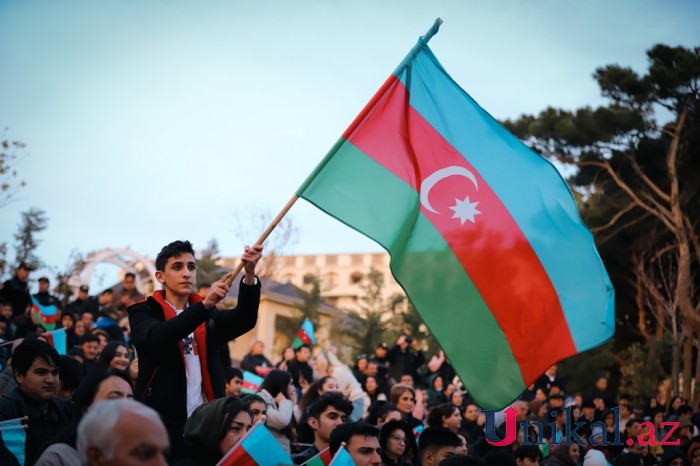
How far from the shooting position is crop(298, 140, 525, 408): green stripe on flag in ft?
20.3

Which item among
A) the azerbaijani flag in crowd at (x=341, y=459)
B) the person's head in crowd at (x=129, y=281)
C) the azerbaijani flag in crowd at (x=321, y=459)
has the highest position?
the person's head in crowd at (x=129, y=281)

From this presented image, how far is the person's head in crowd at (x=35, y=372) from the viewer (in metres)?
5.91

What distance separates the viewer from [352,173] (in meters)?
6.38

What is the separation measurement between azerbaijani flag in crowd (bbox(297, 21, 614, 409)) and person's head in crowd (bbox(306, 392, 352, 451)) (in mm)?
1599

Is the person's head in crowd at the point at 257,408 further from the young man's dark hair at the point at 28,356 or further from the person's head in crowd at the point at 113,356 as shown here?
the person's head in crowd at the point at 113,356

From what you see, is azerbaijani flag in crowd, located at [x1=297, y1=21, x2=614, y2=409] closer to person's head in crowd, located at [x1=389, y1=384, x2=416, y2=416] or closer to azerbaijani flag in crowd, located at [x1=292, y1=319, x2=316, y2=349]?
person's head in crowd, located at [x1=389, y1=384, x2=416, y2=416]

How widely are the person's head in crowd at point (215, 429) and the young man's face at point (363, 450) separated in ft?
5.17

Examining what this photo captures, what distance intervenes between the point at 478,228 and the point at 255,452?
2.65m

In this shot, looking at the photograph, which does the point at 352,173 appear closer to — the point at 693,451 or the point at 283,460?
the point at 283,460

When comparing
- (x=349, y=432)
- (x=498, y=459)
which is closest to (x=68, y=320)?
(x=349, y=432)

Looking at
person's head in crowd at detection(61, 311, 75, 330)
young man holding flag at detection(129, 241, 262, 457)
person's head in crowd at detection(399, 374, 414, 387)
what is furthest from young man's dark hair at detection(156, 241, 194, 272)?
person's head in crowd at detection(399, 374, 414, 387)

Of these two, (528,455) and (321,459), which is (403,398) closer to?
(528,455)

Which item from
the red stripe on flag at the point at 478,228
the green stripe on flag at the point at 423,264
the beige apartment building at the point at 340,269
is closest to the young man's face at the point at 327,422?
the green stripe on flag at the point at 423,264

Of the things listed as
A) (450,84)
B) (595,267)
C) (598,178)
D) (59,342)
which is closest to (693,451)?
(595,267)
